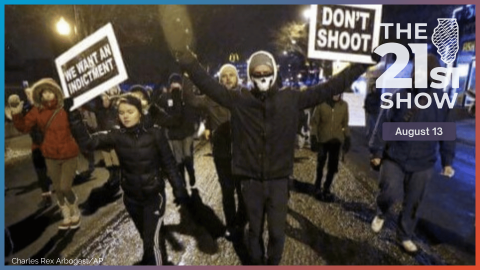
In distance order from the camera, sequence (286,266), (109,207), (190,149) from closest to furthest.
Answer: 1. (286,266)
2. (109,207)
3. (190,149)

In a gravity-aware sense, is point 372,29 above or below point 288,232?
above

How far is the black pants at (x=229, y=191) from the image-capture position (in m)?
4.23

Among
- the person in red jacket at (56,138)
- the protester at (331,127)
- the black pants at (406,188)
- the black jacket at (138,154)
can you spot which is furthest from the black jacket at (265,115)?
the person in red jacket at (56,138)

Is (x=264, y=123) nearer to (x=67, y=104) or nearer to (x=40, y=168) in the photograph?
(x=67, y=104)

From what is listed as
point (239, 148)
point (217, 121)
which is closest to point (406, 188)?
point (239, 148)

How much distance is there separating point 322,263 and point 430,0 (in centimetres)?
307

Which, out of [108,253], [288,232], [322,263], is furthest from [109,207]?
[322,263]

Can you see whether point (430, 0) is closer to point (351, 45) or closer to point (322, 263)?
point (351, 45)

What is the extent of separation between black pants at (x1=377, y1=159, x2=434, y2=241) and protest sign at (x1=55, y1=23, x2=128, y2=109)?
2.89m

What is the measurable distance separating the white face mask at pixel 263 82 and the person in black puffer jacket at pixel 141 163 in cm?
98

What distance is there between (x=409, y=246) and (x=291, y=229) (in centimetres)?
130

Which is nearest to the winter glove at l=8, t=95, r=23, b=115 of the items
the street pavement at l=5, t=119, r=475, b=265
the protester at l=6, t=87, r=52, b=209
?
the protester at l=6, t=87, r=52, b=209

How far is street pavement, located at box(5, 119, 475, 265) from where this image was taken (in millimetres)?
3812

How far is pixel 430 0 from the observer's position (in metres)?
4.00
